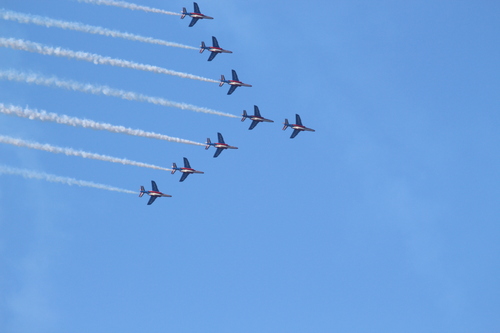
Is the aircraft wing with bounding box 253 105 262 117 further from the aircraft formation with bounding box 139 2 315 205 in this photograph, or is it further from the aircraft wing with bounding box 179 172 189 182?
the aircraft wing with bounding box 179 172 189 182

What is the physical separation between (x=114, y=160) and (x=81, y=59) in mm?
9463

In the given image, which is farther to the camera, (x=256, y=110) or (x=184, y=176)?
(x=256, y=110)

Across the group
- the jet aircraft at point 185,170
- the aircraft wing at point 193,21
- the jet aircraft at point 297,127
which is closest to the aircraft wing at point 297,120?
the jet aircraft at point 297,127

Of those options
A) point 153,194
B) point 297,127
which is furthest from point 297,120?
point 153,194

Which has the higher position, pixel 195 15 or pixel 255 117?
pixel 195 15

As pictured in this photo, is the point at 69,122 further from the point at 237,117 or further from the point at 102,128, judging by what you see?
the point at 237,117

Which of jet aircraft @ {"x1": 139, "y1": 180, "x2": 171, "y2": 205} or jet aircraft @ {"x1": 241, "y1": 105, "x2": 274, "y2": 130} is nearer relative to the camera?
jet aircraft @ {"x1": 139, "y1": 180, "x2": 171, "y2": 205}

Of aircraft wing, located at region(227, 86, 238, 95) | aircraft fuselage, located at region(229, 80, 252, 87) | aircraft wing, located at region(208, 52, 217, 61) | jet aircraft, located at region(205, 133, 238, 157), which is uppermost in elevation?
aircraft wing, located at region(208, 52, 217, 61)

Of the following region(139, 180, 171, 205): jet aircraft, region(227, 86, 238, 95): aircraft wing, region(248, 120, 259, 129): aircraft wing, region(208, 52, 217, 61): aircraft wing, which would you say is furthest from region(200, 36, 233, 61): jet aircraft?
region(139, 180, 171, 205): jet aircraft

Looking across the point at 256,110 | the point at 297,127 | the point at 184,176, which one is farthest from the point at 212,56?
the point at 184,176

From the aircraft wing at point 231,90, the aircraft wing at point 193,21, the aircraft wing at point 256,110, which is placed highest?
the aircraft wing at point 193,21

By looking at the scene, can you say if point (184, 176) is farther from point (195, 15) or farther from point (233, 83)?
point (195, 15)

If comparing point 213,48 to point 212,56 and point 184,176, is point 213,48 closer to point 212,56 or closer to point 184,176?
point 212,56

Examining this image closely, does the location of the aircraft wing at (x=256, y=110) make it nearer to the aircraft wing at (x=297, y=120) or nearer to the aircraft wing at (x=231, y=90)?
the aircraft wing at (x=231, y=90)
